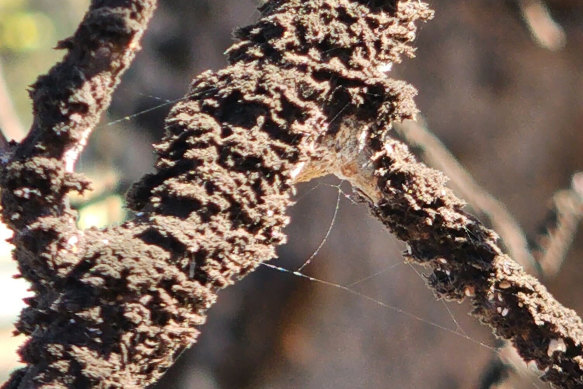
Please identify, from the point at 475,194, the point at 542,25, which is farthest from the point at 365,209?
the point at 542,25

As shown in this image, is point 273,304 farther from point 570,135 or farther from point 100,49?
point 100,49

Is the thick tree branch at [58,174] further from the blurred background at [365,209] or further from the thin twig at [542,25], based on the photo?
the thin twig at [542,25]

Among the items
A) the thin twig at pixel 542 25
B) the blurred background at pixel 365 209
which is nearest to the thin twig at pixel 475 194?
the blurred background at pixel 365 209

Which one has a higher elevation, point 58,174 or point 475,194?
point 475,194

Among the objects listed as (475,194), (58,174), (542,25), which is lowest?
(58,174)

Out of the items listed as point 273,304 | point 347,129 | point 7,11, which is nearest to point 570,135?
point 273,304

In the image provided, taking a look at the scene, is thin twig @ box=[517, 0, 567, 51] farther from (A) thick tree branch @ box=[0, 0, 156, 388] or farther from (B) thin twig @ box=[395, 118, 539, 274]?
(A) thick tree branch @ box=[0, 0, 156, 388]

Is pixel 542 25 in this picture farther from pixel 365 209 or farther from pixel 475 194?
pixel 365 209

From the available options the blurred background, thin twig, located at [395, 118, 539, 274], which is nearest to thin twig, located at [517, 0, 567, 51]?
the blurred background

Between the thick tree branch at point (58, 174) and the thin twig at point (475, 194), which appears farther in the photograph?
the thin twig at point (475, 194)
